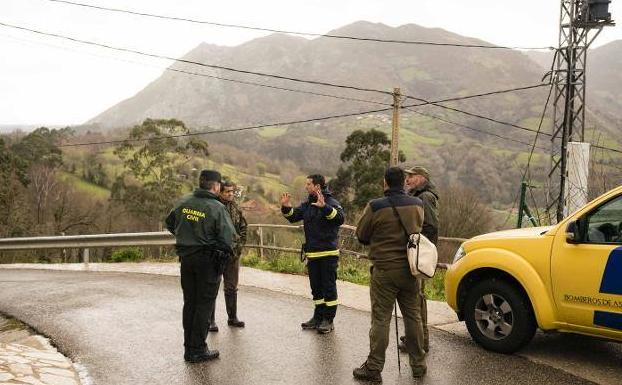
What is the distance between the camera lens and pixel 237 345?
630 cm

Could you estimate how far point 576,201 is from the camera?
13375mm

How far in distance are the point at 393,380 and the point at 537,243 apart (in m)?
2.01

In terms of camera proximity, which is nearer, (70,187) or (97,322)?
(97,322)

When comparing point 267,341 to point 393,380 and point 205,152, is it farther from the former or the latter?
point 205,152

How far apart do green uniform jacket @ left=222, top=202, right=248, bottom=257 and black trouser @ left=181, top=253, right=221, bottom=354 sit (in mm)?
1231

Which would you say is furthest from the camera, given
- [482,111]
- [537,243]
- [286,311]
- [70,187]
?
[482,111]

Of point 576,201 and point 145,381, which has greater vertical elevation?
point 576,201

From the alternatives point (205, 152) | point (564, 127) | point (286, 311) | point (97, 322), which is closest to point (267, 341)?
point (286, 311)

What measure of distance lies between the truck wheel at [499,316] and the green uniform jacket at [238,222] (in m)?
2.77

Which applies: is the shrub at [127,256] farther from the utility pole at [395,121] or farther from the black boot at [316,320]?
the black boot at [316,320]

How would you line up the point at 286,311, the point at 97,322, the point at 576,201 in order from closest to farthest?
1. the point at 97,322
2. the point at 286,311
3. the point at 576,201

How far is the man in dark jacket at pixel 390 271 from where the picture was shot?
5.11m

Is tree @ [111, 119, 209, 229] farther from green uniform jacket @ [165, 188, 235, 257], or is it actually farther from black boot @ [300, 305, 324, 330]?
green uniform jacket @ [165, 188, 235, 257]

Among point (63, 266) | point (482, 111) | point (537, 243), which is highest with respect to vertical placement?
point (482, 111)
